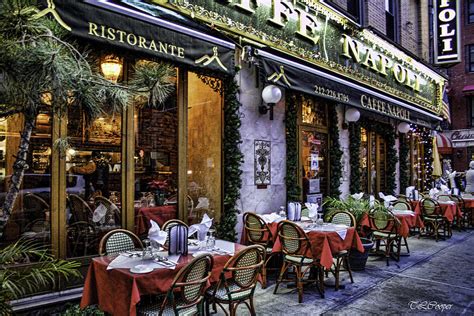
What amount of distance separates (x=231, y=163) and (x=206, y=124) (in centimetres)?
116

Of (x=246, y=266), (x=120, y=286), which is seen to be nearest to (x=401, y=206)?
(x=246, y=266)

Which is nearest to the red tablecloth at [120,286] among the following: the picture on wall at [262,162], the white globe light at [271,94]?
the picture on wall at [262,162]

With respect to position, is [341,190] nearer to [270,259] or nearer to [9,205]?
[270,259]

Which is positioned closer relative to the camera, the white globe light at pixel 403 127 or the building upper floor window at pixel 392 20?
the white globe light at pixel 403 127

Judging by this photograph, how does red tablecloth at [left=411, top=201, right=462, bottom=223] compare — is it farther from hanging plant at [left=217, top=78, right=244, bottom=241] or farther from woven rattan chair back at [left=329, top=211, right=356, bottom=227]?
hanging plant at [left=217, top=78, right=244, bottom=241]

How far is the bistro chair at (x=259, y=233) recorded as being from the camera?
19.6 ft

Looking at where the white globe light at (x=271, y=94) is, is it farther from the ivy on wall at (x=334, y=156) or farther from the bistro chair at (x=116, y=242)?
the bistro chair at (x=116, y=242)

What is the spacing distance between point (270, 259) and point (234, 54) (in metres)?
3.52

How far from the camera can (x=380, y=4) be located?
1254cm

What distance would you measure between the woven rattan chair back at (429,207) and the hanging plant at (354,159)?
5.71 feet

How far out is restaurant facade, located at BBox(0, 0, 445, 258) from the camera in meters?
4.68

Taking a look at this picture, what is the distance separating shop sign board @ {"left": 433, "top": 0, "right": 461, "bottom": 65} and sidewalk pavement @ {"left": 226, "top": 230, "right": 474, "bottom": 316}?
9.13 meters

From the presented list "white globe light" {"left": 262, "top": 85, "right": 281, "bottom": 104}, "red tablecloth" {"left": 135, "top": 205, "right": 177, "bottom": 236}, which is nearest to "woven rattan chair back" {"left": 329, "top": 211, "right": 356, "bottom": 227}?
"white globe light" {"left": 262, "top": 85, "right": 281, "bottom": 104}

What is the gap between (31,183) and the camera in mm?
4641
